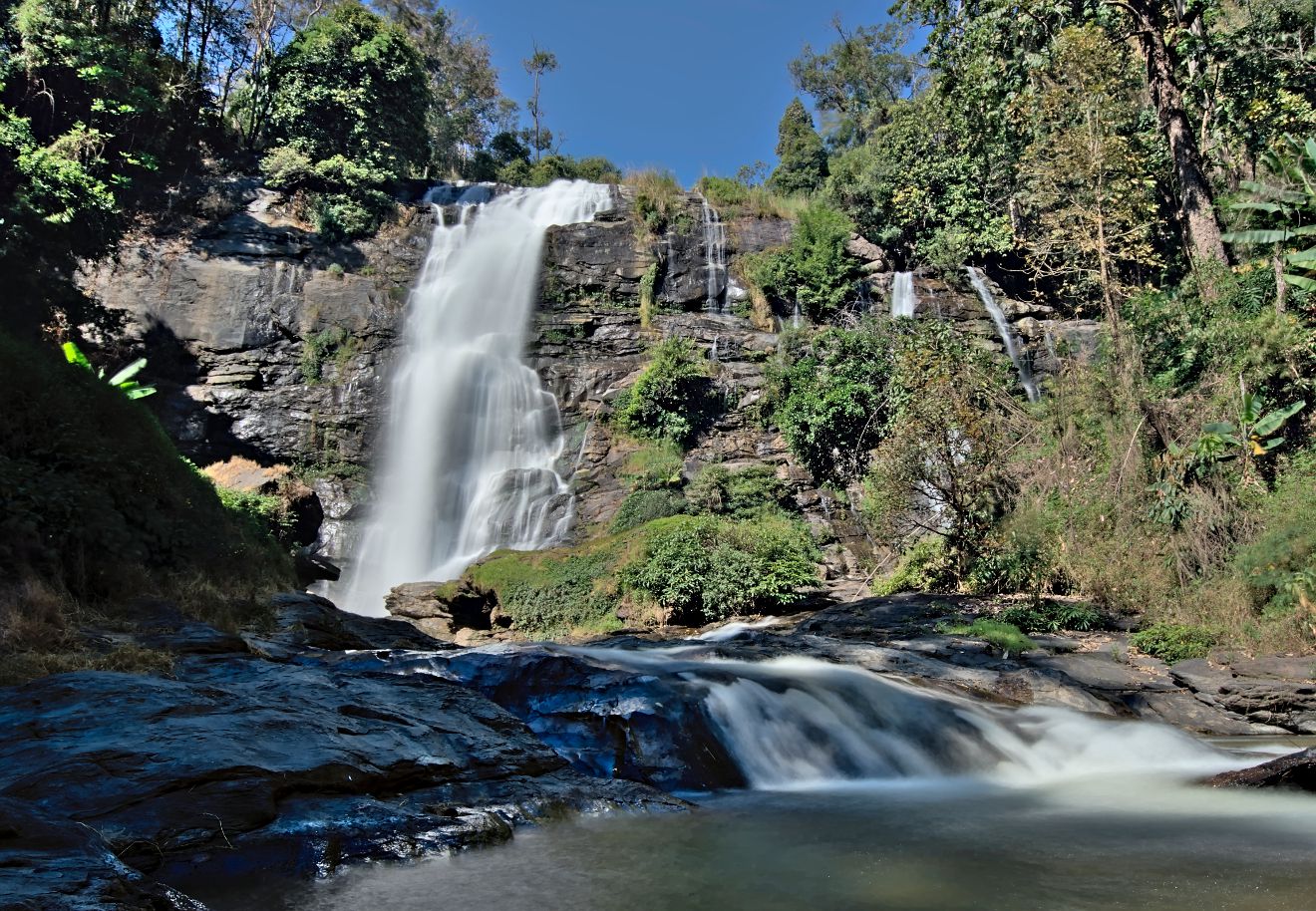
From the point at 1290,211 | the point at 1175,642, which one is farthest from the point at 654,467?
the point at 1290,211

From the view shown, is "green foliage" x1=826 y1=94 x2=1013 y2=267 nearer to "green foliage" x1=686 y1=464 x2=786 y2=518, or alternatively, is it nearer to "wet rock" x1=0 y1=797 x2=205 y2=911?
"green foliage" x1=686 y1=464 x2=786 y2=518

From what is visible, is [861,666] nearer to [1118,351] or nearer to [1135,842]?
Answer: [1135,842]

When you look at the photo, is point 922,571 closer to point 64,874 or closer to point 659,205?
point 64,874

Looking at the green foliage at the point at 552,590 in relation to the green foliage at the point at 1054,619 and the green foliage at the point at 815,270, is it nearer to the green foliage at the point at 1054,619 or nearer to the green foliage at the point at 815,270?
the green foliage at the point at 1054,619

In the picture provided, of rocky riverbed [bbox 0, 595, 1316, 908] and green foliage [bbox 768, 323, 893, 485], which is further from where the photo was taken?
green foliage [bbox 768, 323, 893, 485]

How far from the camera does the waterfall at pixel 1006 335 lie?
2516 cm

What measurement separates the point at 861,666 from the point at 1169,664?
4.04 m

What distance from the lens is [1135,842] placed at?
16.5ft

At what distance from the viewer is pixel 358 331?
89.4 feet

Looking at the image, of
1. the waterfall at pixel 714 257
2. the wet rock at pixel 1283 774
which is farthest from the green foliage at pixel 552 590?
the waterfall at pixel 714 257

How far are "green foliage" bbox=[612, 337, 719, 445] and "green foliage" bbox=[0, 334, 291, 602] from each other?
1422cm

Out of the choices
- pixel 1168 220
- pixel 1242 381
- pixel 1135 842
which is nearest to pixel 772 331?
pixel 1168 220

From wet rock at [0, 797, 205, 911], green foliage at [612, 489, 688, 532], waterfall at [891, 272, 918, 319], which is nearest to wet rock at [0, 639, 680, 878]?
wet rock at [0, 797, 205, 911]

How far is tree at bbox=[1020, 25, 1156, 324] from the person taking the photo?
625 inches
